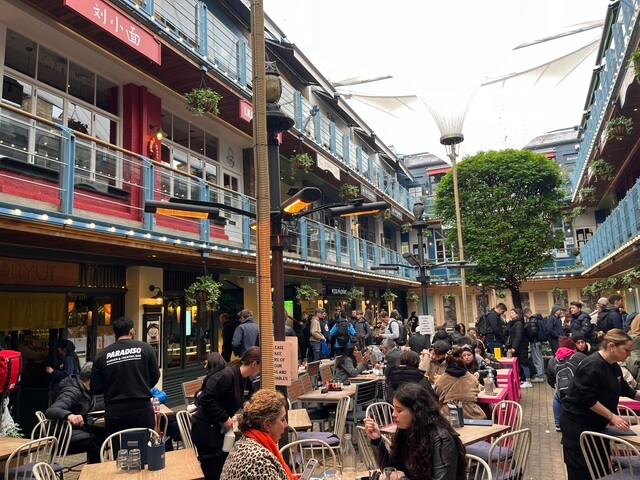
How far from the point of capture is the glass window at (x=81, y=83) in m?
10.2

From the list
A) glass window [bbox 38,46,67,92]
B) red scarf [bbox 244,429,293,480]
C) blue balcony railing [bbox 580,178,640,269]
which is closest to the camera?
red scarf [bbox 244,429,293,480]

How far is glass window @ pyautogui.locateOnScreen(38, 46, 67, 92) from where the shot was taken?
31.4ft

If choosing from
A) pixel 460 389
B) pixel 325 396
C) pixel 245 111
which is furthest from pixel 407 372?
pixel 245 111

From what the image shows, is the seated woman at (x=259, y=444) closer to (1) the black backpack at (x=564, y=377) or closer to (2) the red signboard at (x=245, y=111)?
(1) the black backpack at (x=564, y=377)

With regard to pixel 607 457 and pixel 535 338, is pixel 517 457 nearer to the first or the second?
pixel 607 457

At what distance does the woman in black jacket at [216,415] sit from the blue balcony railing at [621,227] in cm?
1243

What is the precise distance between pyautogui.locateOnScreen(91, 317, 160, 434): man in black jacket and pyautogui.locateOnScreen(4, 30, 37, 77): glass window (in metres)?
6.55

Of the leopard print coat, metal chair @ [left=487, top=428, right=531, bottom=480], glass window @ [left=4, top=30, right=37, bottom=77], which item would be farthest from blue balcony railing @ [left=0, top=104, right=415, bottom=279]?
metal chair @ [left=487, top=428, right=531, bottom=480]

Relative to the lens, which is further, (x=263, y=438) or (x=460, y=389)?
(x=460, y=389)

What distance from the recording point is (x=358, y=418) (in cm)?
778

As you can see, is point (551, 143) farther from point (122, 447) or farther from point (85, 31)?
point (122, 447)

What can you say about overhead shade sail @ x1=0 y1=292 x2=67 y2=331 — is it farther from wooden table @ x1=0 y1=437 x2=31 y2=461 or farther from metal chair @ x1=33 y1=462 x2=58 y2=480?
metal chair @ x1=33 y1=462 x2=58 y2=480

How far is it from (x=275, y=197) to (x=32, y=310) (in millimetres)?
6382

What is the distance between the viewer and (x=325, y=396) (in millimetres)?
7695
